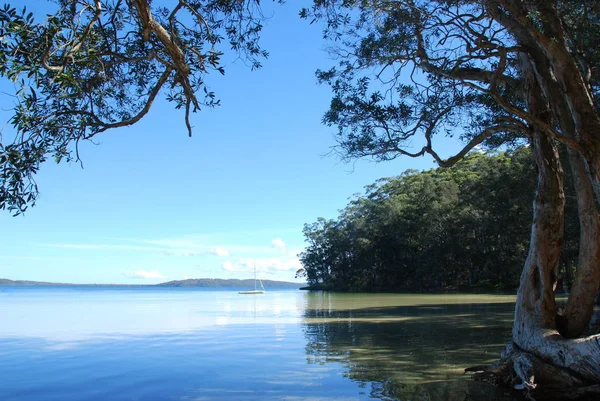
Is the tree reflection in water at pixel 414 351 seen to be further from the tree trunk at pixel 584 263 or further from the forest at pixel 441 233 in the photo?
the forest at pixel 441 233

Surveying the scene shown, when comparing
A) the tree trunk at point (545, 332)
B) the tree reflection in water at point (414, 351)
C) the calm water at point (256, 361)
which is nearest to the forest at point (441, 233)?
the tree reflection in water at point (414, 351)

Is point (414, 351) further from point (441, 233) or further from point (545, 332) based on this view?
point (441, 233)

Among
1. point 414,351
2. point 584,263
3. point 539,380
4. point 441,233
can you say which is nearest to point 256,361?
point 414,351

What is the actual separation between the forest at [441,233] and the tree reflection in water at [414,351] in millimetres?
14138

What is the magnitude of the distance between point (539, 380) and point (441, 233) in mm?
49299

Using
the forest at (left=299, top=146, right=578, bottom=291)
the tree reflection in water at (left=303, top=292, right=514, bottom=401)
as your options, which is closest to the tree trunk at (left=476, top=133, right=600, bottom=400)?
the tree reflection in water at (left=303, top=292, right=514, bottom=401)

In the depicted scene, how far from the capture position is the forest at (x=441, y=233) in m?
39.9

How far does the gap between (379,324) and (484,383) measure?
10.8 m

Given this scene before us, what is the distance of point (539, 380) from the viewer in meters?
7.17

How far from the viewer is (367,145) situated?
37.0ft

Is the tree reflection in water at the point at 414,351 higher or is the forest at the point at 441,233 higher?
the forest at the point at 441,233

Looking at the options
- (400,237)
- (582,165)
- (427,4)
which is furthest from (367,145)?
(400,237)

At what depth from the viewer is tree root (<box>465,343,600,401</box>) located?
671cm

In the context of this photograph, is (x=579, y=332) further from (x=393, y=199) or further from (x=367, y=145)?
(x=393, y=199)
